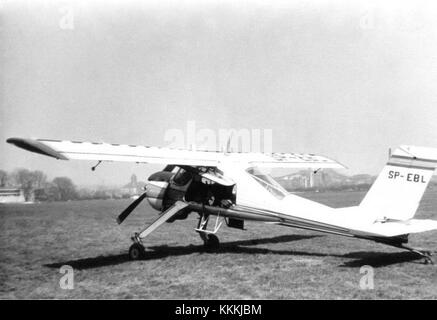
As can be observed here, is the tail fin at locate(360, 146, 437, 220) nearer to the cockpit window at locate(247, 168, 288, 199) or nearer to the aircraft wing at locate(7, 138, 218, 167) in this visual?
the cockpit window at locate(247, 168, 288, 199)

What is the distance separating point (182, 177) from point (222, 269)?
295cm

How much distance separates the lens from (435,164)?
754 centimetres

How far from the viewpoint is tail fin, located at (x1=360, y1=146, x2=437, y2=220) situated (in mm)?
7652

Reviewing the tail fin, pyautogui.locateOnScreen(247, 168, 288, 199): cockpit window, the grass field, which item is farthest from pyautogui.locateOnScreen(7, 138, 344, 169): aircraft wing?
the tail fin

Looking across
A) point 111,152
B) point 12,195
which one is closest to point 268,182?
A: point 111,152

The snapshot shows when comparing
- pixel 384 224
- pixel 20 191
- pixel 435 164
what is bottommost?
pixel 20 191

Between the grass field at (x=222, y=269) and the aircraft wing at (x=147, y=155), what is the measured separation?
206 cm

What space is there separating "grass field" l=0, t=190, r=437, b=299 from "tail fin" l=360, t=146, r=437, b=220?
3.23 ft

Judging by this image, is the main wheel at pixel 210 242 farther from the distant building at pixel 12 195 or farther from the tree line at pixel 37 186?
the distant building at pixel 12 195

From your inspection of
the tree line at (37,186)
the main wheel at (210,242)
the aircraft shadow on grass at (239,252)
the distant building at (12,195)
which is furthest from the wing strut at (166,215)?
the distant building at (12,195)

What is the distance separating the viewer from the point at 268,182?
9.43 meters

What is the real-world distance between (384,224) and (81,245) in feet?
25.7
